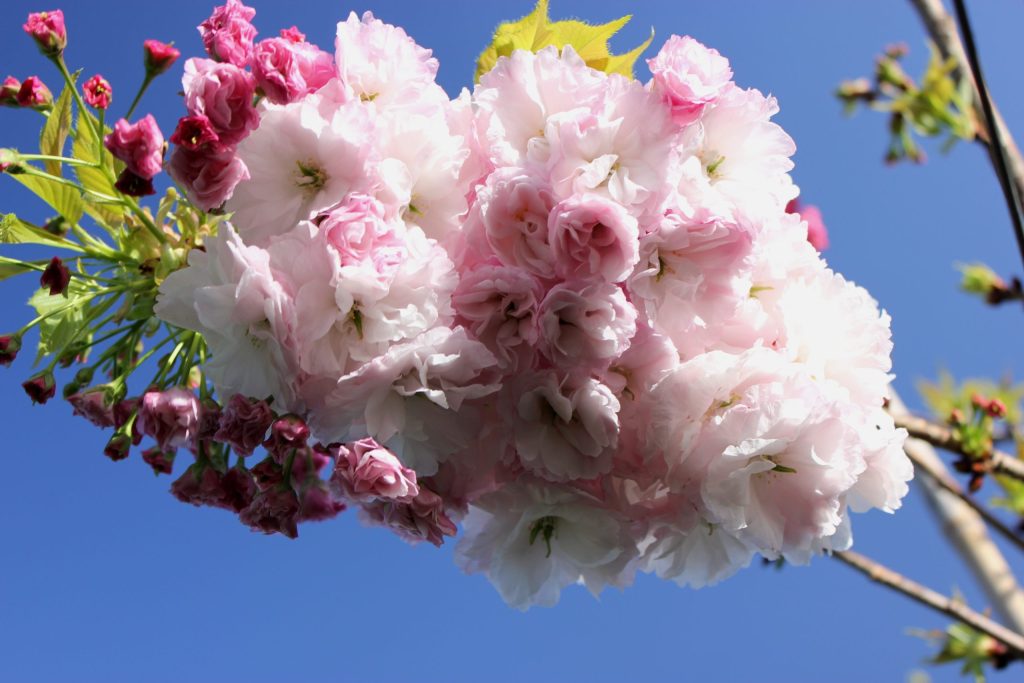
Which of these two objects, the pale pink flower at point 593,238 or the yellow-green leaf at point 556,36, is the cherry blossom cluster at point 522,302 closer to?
the pale pink flower at point 593,238

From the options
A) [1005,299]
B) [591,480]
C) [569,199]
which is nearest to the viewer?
[569,199]

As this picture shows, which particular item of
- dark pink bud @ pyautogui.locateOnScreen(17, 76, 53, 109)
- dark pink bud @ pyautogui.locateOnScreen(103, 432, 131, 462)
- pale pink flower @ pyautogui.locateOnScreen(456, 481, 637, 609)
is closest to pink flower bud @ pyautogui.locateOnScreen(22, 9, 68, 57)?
dark pink bud @ pyautogui.locateOnScreen(17, 76, 53, 109)

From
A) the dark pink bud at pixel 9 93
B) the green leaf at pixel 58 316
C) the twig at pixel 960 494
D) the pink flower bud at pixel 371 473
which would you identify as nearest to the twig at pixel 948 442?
the twig at pixel 960 494

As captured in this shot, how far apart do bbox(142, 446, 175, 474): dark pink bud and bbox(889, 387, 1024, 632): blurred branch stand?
2025 millimetres

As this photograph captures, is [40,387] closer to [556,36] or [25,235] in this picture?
[25,235]

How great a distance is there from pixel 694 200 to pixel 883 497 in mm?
330

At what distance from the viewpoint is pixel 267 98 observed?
656mm

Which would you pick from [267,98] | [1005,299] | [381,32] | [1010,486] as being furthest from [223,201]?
[1010,486]

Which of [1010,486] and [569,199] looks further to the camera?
[1010,486]

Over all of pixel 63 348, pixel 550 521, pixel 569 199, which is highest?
pixel 569 199

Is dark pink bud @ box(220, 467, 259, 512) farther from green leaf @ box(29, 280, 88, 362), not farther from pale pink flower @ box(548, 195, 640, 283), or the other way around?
pale pink flower @ box(548, 195, 640, 283)

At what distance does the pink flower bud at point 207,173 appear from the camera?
613 mm

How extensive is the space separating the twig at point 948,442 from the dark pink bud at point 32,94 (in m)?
1.19

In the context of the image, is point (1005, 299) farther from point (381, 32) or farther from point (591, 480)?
point (381, 32)
